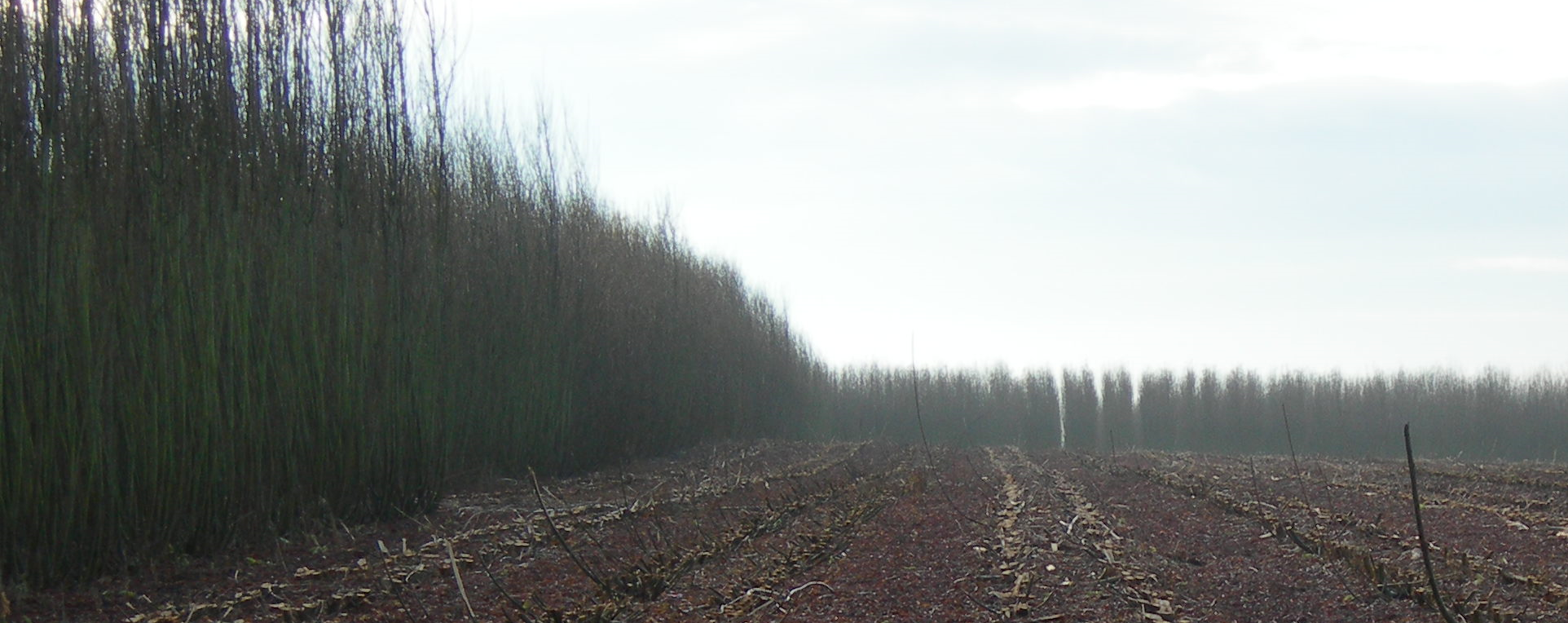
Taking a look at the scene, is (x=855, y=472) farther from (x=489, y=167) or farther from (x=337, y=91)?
(x=337, y=91)

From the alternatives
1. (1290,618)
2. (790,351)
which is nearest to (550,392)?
(1290,618)

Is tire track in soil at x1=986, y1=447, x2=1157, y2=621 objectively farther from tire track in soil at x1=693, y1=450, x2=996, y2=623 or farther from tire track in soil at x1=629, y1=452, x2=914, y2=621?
tire track in soil at x1=629, y1=452, x2=914, y2=621

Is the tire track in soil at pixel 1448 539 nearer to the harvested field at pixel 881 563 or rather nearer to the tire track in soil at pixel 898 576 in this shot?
the harvested field at pixel 881 563

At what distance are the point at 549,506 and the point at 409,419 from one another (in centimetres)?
135

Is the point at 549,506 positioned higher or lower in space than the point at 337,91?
lower

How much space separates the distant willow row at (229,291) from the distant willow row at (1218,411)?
21.3 metres

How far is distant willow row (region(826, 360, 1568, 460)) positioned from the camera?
3177 cm

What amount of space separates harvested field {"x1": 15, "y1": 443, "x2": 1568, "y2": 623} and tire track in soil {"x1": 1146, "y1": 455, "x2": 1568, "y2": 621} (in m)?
0.03

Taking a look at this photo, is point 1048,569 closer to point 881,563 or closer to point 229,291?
point 881,563

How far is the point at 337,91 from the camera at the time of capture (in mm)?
9391

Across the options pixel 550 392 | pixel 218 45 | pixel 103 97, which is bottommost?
pixel 550 392

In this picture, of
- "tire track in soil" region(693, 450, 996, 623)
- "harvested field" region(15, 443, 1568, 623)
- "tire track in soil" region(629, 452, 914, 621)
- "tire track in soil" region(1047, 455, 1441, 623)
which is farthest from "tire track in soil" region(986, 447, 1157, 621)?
"tire track in soil" region(629, 452, 914, 621)

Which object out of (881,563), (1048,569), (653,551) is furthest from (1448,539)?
(653,551)

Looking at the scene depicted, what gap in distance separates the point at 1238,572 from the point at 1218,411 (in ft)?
104
